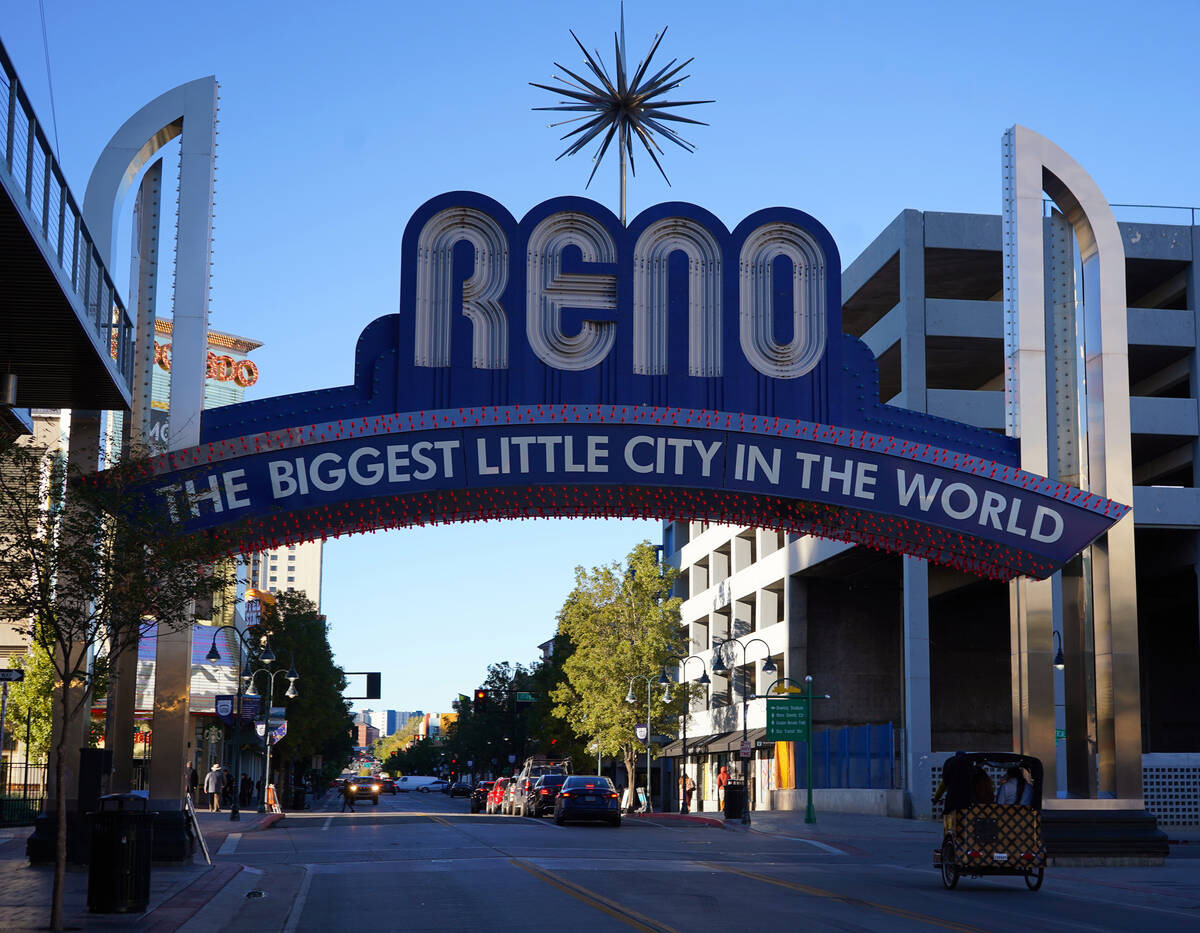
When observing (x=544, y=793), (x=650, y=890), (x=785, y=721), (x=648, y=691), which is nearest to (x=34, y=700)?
(x=544, y=793)

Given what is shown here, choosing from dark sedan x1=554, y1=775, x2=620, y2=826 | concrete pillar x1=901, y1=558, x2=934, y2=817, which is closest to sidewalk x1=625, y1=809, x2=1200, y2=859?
concrete pillar x1=901, y1=558, x2=934, y2=817

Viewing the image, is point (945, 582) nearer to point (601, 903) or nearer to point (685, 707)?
point (685, 707)

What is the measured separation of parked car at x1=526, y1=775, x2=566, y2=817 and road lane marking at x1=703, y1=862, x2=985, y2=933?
29.9m

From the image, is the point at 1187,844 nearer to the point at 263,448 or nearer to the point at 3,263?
the point at 263,448

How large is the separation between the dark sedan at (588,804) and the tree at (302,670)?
3635cm

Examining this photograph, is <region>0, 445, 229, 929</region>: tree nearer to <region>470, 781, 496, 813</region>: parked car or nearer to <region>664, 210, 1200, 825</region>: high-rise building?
<region>664, 210, 1200, 825</region>: high-rise building

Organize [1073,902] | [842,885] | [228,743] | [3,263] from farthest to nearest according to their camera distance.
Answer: [228,743]
[842,885]
[1073,902]
[3,263]

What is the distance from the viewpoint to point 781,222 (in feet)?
84.2

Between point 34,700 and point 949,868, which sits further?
point 34,700

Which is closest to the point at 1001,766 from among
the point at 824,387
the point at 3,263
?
the point at 824,387

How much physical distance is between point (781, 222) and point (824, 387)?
3053 mm

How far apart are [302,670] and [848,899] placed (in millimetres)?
62869

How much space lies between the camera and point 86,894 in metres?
18.3

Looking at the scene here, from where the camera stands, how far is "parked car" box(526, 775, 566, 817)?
54000mm
